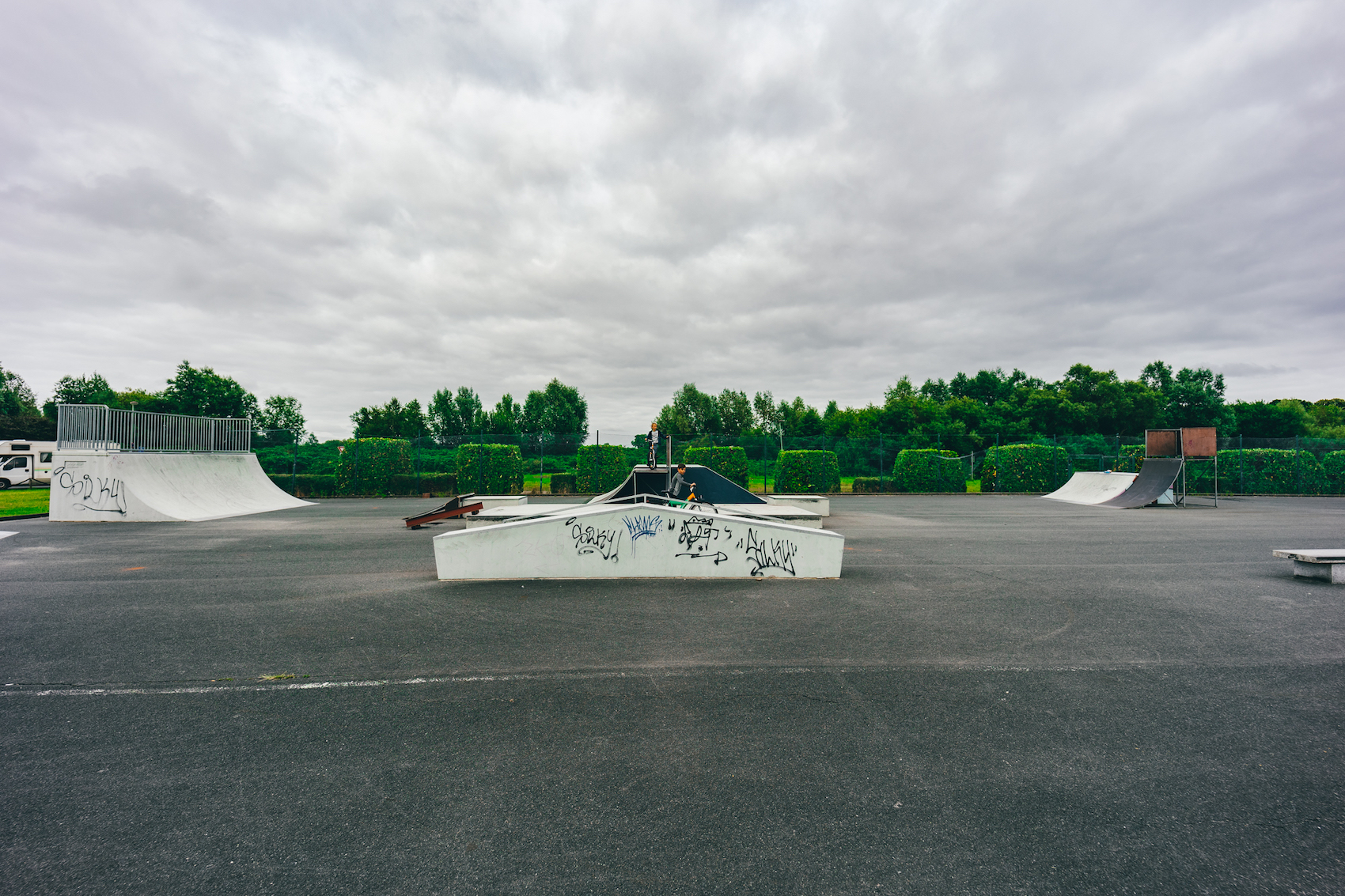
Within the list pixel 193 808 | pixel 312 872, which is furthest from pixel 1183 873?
pixel 193 808

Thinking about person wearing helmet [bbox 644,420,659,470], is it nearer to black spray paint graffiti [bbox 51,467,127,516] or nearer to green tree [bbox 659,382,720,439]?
black spray paint graffiti [bbox 51,467,127,516]

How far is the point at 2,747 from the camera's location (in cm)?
328

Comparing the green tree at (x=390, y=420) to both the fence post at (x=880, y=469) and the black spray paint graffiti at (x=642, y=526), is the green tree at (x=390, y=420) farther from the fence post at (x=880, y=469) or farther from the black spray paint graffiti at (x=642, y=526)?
the black spray paint graffiti at (x=642, y=526)

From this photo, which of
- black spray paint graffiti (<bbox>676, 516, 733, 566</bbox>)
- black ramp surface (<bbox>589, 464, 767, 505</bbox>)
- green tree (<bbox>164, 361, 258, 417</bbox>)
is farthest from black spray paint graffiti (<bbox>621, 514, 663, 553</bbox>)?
green tree (<bbox>164, 361, 258, 417</bbox>)

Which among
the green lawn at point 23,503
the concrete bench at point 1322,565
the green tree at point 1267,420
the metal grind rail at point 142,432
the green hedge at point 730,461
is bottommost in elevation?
the green lawn at point 23,503

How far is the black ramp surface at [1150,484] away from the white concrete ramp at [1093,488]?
30 centimetres

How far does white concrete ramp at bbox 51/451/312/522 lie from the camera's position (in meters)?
15.1

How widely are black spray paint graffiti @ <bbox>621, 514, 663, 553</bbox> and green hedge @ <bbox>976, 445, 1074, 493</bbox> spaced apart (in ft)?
77.7

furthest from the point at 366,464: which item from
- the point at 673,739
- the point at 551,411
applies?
the point at 551,411

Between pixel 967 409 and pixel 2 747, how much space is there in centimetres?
5962

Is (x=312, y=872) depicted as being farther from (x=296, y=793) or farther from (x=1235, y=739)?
(x=1235, y=739)

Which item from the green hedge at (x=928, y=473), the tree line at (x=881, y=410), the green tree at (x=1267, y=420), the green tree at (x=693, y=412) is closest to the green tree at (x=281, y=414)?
the tree line at (x=881, y=410)

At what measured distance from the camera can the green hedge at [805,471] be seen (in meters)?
24.6

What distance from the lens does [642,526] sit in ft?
25.1
